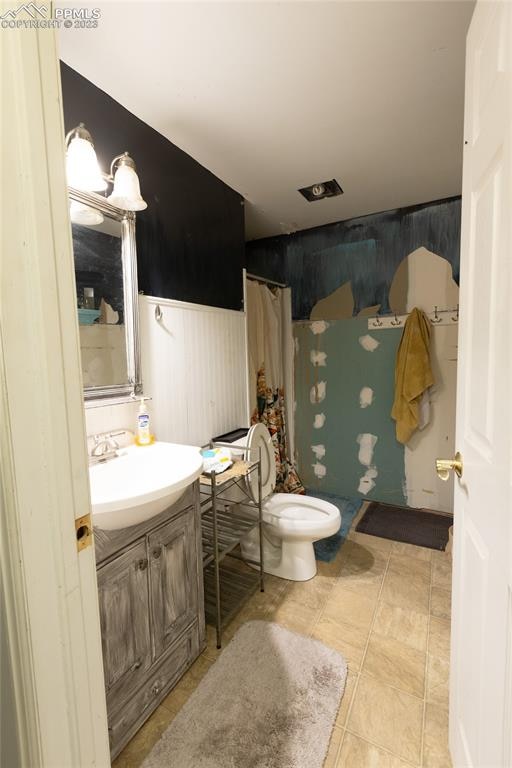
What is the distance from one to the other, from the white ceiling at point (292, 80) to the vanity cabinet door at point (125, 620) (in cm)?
172

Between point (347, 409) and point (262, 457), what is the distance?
1.16m

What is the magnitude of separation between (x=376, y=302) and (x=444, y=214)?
75 cm

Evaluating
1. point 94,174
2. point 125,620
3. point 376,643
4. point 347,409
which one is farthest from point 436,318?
point 125,620

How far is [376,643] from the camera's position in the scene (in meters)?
1.52

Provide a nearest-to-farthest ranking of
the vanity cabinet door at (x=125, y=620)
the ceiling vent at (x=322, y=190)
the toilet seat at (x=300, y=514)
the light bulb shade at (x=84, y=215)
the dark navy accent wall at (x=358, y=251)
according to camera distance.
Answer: the vanity cabinet door at (x=125, y=620), the light bulb shade at (x=84, y=215), the toilet seat at (x=300, y=514), the ceiling vent at (x=322, y=190), the dark navy accent wall at (x=358, y=251)

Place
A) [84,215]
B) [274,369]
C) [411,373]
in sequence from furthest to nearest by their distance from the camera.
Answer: [274,369], [411,373], [84,215]

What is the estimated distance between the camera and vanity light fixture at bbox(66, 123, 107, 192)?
1.18 metres

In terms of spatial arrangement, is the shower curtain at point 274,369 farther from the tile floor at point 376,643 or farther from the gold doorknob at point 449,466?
the gold doorknob at point 449,466

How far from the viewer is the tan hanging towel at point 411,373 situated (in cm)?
250

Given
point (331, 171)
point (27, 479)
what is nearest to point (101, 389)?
point (27, 479)

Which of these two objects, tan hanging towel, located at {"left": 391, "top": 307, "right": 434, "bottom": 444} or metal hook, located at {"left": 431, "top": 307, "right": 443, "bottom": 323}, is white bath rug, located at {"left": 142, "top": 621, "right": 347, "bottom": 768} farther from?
metal hook, located at {"left": 431, "top": 307, "right": 443, "bottom": 323}

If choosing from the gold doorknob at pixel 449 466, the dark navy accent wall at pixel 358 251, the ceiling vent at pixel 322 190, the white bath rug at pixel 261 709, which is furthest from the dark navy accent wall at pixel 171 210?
the white bath rug at pixel 261 709

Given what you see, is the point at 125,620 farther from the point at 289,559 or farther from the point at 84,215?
the point at 84,215

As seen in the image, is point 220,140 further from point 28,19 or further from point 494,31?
point 28,19
